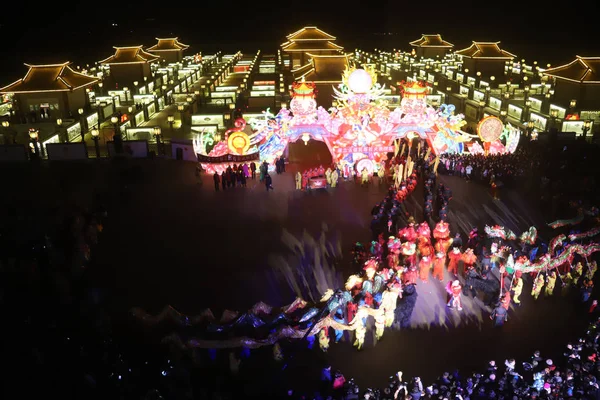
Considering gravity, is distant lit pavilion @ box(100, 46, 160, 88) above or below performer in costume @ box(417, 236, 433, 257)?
above

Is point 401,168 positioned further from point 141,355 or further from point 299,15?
point 299,15

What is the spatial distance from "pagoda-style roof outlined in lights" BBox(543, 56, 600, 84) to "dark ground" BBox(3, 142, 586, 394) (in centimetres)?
1573

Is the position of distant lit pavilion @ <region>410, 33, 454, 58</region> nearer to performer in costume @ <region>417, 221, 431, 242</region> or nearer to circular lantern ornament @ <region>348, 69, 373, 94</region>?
circular lantern ornament @ <region>348, 69, 373, 94</region>

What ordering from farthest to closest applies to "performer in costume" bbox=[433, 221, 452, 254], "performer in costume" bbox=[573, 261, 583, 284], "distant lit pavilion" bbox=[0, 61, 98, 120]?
"distant lit pavilion" bbox=[0, 61, 98, 120] → "performer in costume" bbox=[433, 221, 452, 254] → "performer in costume" bbox=[573, 261, 583, 284]

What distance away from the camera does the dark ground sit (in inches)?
400

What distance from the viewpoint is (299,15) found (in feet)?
307

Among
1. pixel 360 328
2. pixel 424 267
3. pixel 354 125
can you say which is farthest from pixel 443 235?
pixel 354 125

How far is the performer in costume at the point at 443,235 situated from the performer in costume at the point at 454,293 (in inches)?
79.2

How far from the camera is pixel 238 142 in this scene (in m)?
19.9

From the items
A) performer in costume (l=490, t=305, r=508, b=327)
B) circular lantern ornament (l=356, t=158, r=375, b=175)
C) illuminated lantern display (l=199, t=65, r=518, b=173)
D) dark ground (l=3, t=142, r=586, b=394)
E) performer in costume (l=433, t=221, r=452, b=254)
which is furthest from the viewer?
circular lantern ornament (l=356, t=158, r=375, b=175)

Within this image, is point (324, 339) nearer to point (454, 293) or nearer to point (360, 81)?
point (454, 293)

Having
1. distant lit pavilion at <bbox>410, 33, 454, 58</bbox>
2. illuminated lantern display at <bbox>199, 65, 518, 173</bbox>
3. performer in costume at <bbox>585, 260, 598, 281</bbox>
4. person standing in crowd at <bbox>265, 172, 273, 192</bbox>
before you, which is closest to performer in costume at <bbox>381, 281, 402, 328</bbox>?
performer in costume at <bbox>585, 260, 598, 281</bbox>

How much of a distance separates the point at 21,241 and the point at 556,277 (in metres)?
15.4

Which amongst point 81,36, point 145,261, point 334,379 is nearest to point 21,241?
point 145,261
